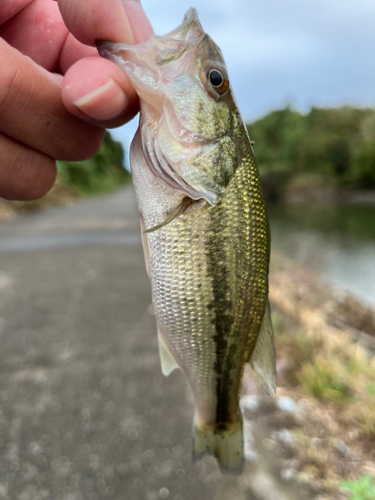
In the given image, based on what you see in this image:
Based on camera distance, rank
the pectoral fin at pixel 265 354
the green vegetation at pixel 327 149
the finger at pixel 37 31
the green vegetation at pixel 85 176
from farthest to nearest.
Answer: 1. the green vegetation at pixel 327 149
2. the green vegetation at pixel 85 176
3. the finger at pixel 37 31
4. the pectoral fin at pixel 265 354

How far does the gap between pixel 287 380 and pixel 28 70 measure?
14.0 feet

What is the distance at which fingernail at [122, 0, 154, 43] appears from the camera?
48.7 inches

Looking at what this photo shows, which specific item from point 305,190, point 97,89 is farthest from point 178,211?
point 305,190

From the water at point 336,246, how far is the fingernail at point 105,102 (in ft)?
35.1

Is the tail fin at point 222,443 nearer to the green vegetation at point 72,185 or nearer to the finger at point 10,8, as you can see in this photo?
the finger at point 10,8

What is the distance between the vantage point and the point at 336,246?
1888 cm

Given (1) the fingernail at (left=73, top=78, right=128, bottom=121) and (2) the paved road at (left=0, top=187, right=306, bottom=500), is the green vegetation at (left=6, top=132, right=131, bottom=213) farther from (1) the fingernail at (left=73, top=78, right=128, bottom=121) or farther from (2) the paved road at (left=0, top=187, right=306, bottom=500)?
(1) the fingernail at (left=73, top=78, right=128, bottom=121)

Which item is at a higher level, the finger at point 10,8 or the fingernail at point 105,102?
the finger at point 10,8

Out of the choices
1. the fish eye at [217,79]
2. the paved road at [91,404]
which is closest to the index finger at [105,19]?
the fish eye at [217,79]

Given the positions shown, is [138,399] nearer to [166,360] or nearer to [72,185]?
[166,360]

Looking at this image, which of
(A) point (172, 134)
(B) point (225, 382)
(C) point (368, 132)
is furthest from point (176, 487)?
(C) point (368, 132)

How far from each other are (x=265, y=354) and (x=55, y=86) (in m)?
1.35

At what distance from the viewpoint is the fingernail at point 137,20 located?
4.06 ft

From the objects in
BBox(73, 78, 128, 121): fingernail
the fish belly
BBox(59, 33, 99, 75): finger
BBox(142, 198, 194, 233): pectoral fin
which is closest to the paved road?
the fish belly
